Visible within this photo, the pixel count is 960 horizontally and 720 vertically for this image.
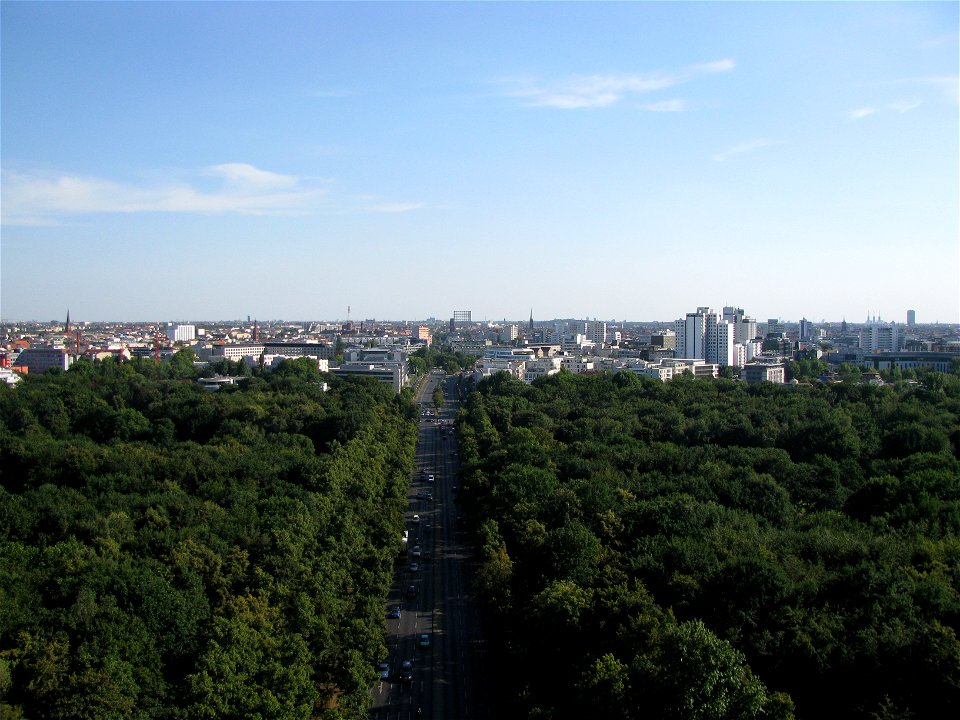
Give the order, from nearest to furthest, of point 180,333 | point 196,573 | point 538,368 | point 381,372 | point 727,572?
point 727,572
point 196,573
point 381,372
point 538,368
point 180,333

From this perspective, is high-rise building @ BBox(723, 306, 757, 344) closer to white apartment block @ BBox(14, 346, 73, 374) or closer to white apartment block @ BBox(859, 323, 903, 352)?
white apartment block @ BBox(859, 323, 903, 352)

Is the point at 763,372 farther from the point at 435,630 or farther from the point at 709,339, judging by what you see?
the point at 435,630

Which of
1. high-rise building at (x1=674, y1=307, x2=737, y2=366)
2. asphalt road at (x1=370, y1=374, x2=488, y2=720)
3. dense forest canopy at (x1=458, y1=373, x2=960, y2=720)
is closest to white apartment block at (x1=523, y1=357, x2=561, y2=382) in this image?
high-rise building at (x1=674, y1=307, x2=737, y2=366)

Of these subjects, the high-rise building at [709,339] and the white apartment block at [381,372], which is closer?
the white apartment block at [381,372]

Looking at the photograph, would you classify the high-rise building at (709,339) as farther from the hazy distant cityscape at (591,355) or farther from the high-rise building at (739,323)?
the high-rise building at (739,323)

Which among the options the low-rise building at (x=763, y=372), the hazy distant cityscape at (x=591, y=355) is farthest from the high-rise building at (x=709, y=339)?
the low-rise building at (x=763, y=372)

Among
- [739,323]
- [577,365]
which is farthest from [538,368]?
[739,323]
